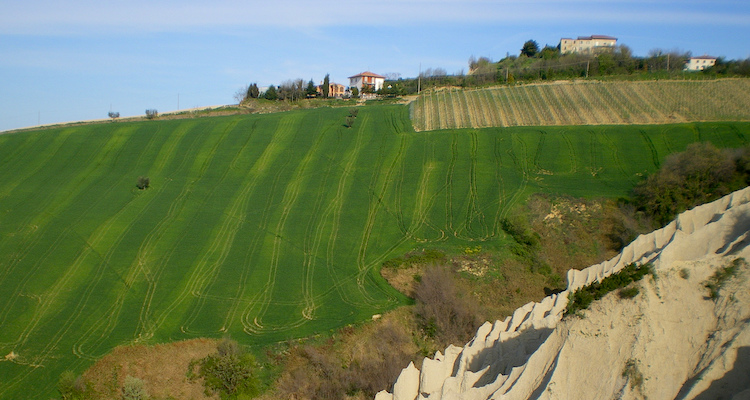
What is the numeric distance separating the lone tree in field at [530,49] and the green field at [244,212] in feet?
215

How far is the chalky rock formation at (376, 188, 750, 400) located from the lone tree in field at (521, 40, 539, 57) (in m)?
108

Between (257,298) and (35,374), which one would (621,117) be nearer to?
(257,298)

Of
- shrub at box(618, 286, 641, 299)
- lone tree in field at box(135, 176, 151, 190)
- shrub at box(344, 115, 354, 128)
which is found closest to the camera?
shrub at box(618, 286, 641, 299)

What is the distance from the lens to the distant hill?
5934 centimetres

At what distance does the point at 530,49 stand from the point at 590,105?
58.4 meters

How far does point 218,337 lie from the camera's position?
29484 millimetres

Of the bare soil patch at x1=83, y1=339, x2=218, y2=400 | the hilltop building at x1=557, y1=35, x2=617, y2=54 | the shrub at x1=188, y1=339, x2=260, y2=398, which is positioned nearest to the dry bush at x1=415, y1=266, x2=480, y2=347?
the shrub at x1=188, y1=339, x2=260, y2=398

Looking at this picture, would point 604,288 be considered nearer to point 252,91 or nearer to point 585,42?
point 252,91

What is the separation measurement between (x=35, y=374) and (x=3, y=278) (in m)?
11.3

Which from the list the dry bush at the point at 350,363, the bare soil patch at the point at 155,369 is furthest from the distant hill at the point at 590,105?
the bare soil patch at the point at 155,369

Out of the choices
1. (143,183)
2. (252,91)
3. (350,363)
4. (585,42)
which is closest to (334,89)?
(252,91)

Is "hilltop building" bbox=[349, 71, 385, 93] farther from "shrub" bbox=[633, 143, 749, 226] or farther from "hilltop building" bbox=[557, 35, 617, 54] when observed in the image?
Result: "shrub" bbox=[633, 143, 749, 226]

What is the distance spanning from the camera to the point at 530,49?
386 ft

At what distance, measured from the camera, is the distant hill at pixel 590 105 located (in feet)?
195
